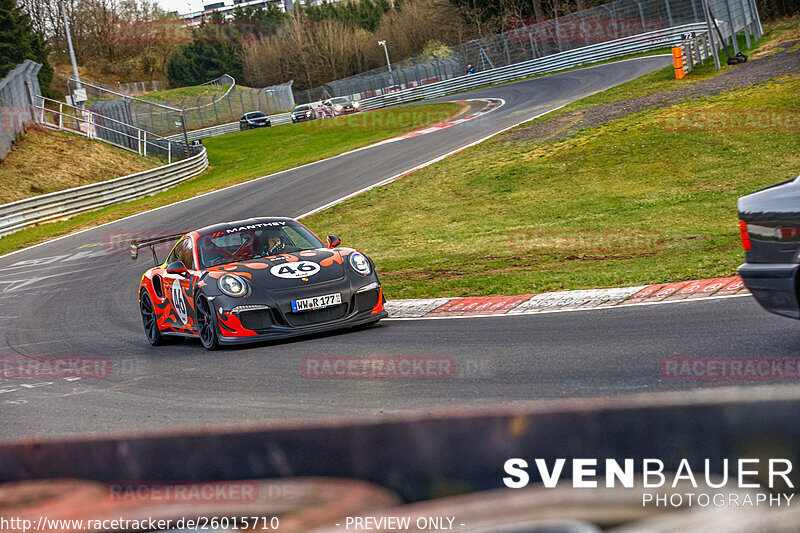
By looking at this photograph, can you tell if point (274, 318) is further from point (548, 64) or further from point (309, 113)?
point (309, 113)

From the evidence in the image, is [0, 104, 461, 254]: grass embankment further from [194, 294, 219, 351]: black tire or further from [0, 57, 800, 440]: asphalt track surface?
[194, 294, 219, 351]: black tire

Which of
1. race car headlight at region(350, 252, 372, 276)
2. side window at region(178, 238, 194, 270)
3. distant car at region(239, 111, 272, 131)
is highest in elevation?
distant car at region(239, 111, 272, 131)

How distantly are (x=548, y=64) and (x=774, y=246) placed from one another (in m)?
46.4

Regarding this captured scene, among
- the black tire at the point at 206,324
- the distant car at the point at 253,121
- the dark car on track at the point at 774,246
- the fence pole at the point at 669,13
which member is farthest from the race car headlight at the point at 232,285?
the distant car at the point at 253,121

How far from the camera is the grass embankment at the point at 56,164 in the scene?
28755 mm

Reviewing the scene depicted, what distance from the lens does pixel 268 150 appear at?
40469 mm

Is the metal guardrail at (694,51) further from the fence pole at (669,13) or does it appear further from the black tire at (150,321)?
the black tire at (150,321)

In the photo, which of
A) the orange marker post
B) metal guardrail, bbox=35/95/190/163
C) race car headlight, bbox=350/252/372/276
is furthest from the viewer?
metal guardrail, bbox=35/95/190/163

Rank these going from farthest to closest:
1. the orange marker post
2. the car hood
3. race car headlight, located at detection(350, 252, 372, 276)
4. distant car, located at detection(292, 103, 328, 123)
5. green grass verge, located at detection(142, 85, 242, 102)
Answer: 1. green grass verge, located at detection(142, 85, 242, 102)
2. distant car, located at detection(292, 103, 328, 123)
3. the orange marker post
4. race car headlight, located at detection(350, 252, 372, 276)
5. the car hood

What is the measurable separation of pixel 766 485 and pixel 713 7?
3571 centimetres

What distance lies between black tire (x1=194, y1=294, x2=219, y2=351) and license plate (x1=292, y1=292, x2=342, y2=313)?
0.90 metres

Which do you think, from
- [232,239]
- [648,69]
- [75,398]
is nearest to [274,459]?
[75,398]

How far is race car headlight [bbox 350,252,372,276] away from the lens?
930 centimetres

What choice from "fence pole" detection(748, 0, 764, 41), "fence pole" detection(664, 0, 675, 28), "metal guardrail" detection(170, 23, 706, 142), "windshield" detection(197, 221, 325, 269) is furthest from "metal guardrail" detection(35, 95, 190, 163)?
"fence pole" detection(664, 0, 675, 28)
